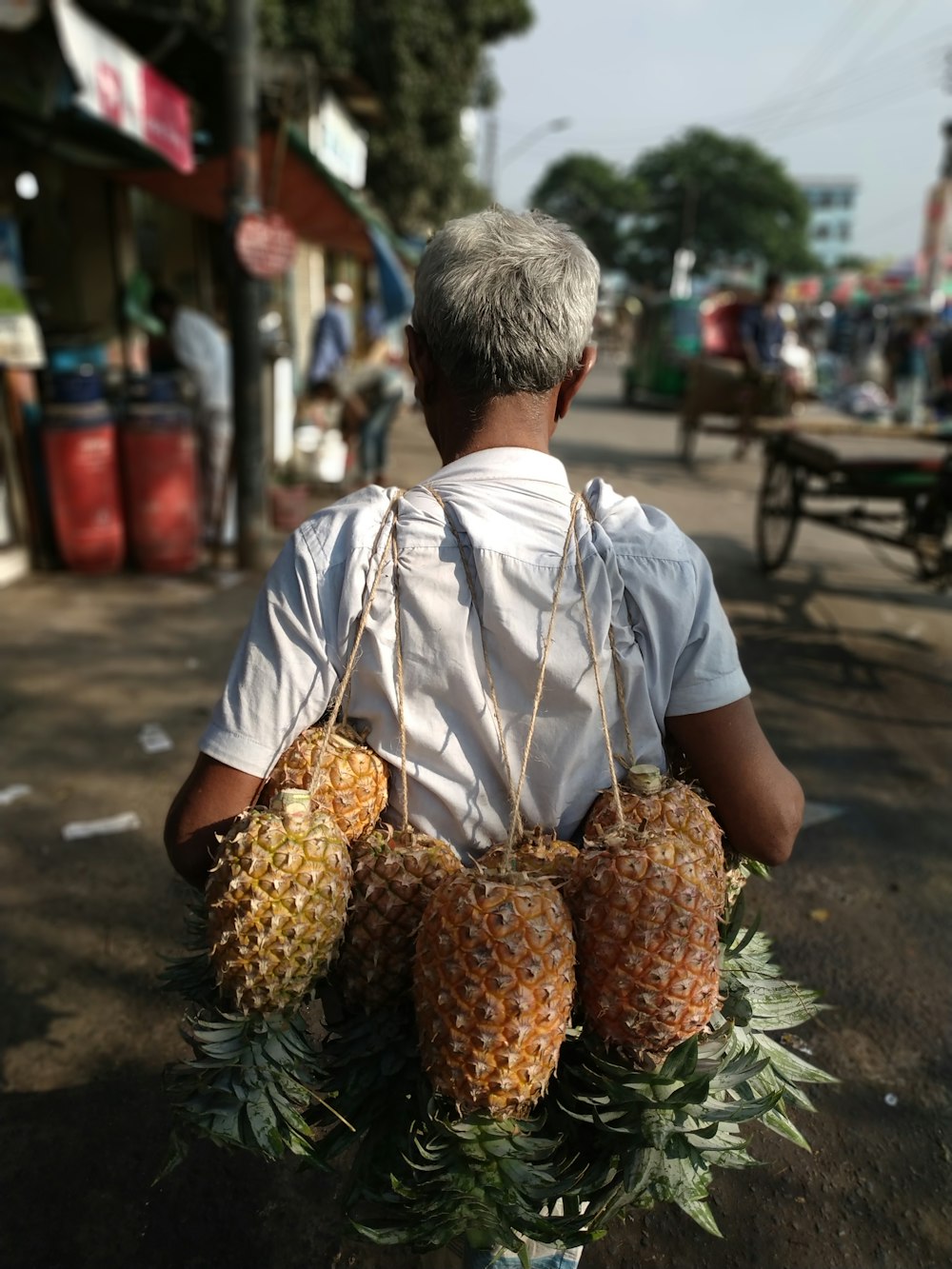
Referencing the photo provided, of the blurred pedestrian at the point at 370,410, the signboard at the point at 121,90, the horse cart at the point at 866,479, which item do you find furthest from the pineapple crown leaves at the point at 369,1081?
the blurred pedestrian at the point at 370,410

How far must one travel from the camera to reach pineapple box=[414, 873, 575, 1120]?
1219 mm

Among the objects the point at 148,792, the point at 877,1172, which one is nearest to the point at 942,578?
the point at 877,1172

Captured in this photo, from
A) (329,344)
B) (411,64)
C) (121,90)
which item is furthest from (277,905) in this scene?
(411,64)

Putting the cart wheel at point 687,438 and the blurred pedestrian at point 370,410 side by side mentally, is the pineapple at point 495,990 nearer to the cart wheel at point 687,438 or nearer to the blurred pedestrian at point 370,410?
the blurred pedestrian at point 370,410

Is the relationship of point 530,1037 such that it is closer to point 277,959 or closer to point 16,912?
point 277,959

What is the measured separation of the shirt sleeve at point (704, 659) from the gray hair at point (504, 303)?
38 centimetres

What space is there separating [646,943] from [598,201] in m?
86.3

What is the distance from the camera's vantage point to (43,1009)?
2854mm

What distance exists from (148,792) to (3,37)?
4.67m

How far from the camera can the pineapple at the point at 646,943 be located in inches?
49.8

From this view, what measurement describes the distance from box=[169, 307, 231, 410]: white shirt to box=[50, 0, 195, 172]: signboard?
3.68ft

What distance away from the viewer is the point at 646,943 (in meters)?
1.26

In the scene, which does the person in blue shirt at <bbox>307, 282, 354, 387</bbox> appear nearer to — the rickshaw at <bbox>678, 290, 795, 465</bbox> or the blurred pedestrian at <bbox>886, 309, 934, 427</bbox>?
the rickshaw at <bbox>678, 290, 795, 465</bbox>

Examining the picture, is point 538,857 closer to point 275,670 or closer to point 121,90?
point 275,670
